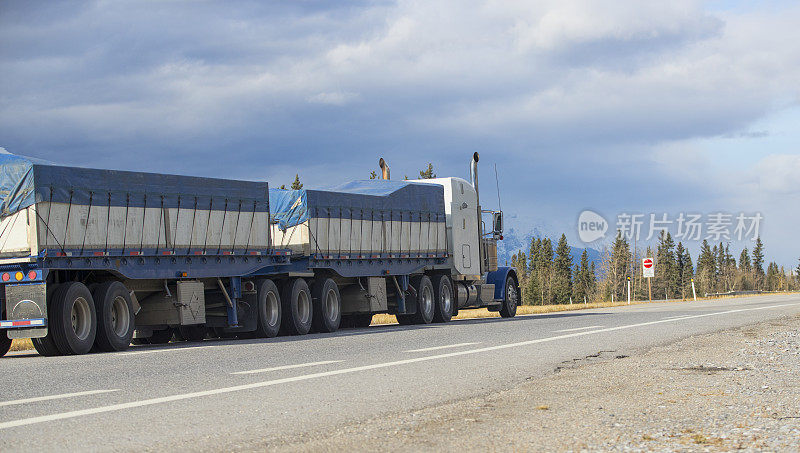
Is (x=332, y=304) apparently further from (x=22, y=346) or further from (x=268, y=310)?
(x=22, y=346)

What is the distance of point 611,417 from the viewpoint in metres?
7.41

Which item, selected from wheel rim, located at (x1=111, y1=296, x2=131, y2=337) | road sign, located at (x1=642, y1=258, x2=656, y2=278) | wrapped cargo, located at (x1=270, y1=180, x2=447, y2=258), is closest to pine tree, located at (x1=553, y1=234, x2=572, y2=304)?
road sign, located at (x1=642, y1=258, x2=656, y2=278)

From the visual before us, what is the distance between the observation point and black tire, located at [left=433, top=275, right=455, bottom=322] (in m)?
26.8

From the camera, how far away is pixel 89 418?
7.58 m

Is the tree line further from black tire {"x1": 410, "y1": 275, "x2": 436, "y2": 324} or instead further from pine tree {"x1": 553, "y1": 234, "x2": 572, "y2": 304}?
black tire {"x1": 410, "y1": 275, "x2": 436, "y2": 324}

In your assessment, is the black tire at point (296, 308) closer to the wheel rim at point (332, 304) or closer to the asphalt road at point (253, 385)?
the wheel rim at point (332, 304)

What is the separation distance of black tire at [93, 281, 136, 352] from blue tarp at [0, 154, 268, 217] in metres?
1.56

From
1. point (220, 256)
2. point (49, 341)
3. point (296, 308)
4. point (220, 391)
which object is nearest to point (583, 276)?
point (296, 308)

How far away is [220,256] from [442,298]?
9.12m

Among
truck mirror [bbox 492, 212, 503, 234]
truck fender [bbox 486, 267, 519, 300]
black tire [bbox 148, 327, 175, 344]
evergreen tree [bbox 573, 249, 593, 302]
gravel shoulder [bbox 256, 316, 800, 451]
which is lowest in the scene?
gravel shoulder [bbox 256, 316, 800, 451]

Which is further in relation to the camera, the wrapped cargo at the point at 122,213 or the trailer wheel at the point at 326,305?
the trailer wheel at the point at 326,305

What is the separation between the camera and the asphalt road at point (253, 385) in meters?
6.95

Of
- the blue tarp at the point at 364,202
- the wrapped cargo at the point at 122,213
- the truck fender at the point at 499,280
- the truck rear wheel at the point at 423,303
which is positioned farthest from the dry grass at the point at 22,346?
the truck fender at the point at 499,280

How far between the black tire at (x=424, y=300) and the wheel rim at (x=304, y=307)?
16.3 ft
